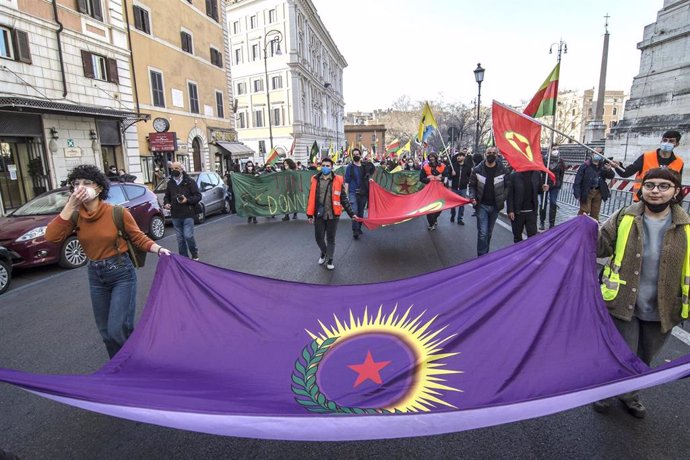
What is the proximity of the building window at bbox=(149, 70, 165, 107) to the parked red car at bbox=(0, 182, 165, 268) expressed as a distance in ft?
48.2

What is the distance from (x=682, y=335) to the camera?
14.6 ft

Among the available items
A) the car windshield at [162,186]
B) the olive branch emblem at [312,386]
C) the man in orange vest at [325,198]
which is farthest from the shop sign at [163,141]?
the olive branch emblem at [312,386]

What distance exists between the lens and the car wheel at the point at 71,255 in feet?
26.3

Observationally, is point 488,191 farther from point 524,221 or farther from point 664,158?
point 664,158

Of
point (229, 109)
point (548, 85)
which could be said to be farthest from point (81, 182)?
point (229, 109)

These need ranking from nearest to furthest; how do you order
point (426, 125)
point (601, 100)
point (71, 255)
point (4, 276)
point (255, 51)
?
1. point (4, 276)
2. point (71, 255)
3. point (426, 125)
4. point (601, 100)
5. point (255, 51)

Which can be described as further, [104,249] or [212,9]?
[212,9]

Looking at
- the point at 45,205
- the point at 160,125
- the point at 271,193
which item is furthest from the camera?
the point at 160,125

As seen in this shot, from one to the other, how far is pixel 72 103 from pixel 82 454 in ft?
58.7

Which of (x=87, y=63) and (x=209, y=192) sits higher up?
(x=87, y=63)

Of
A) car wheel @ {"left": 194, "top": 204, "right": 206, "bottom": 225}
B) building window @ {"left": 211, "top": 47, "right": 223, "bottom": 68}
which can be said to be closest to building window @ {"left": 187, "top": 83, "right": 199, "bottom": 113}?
building window @ {"left": 211, "top": 47, "right": 223, "bottom": 68}

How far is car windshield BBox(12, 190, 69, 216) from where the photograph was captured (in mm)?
8174

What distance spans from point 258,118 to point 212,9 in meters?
27.4

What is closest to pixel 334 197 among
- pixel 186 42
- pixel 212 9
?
pixel 186 42
